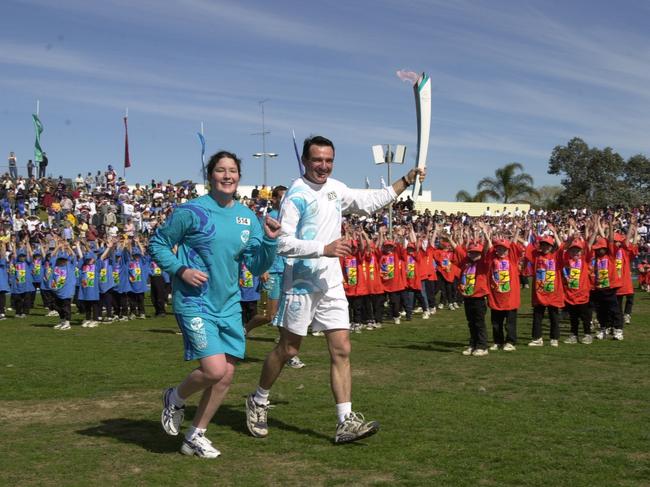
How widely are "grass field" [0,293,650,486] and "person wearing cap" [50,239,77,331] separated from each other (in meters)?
4.73

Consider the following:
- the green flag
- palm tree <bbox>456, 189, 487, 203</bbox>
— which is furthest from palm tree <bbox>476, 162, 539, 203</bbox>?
the green flag

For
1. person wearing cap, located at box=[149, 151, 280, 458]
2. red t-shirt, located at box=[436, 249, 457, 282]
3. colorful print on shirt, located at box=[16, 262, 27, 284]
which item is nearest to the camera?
person wearing cap, located at box=[149, 151, 280, 458]

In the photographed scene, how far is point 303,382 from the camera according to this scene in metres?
9.35

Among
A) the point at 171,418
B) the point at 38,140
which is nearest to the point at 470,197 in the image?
the point at 38,140

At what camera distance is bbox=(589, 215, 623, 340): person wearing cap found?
13289mm

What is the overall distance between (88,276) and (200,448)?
13.1 meters

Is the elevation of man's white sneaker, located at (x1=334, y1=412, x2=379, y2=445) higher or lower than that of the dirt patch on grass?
higher

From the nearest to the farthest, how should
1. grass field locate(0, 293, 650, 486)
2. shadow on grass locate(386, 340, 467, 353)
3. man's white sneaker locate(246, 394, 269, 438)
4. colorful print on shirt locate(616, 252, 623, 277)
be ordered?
grass field locate(0, 293, 650, 486) < man's white sneaker locate(246, 394, 269, 438) < shadow on grass locate(386, 340, 467, 353) < colorful print on shirt locate(616, 252, 623, 277)

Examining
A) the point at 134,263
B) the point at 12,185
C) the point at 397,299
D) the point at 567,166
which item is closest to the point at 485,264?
the point at 397,299

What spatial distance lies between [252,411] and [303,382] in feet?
9.43

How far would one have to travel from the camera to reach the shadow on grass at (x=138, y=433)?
6.23 metres

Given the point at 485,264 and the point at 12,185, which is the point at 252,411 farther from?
the point at 12,185

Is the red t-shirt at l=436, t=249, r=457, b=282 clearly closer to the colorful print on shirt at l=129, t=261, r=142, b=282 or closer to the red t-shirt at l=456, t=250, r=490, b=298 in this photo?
the colorful print on shirt at l=129, t=261, r=142, b=282

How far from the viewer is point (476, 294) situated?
474 inches
